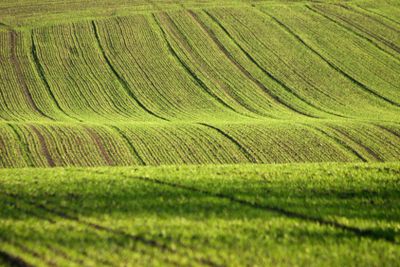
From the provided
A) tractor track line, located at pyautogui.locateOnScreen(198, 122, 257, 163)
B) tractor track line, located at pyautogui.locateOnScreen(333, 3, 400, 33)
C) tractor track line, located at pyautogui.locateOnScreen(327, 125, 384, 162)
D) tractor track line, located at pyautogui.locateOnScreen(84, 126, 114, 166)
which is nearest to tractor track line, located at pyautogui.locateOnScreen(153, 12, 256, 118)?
tractor track line, located at pyautogui.locateOnScreen(198, 122, 257, 163)

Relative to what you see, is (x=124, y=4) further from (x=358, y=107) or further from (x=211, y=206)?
(x=211, y=206)

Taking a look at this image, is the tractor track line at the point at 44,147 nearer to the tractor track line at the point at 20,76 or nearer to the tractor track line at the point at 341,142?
the tractor track line at the point at 20,76

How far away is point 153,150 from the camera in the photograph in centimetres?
2991

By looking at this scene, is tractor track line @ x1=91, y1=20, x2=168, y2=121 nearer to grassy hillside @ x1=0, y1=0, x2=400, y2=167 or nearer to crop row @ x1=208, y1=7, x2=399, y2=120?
grassy hillside @ x1=0, y1=0, x2=400, y2=167

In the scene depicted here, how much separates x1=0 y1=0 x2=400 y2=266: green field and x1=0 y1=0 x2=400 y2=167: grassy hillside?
0.18m

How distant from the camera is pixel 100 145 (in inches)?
1190

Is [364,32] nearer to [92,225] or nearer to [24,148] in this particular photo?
[24,148]

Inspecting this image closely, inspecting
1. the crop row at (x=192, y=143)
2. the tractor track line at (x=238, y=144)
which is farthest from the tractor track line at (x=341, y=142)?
the tractor track line at (x=238, y=144)

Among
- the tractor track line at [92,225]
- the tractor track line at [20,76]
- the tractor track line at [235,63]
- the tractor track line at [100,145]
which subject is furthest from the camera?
the tractor track line at [235,63]

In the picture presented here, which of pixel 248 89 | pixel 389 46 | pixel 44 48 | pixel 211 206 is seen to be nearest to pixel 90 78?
pixel 44 48

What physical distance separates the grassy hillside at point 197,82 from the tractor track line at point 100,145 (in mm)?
63

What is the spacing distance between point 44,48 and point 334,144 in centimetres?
3571

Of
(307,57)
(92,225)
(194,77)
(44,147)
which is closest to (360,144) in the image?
(44,147)

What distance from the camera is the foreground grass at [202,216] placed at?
948 cm
